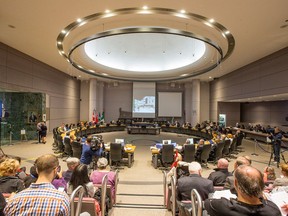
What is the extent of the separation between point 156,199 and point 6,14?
7290mm

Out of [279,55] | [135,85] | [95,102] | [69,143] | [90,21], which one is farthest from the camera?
[135,85]

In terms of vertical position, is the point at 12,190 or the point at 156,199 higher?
the point at 12,190

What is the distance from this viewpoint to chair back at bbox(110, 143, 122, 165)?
21.6ft

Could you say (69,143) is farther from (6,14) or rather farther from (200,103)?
(200,103)

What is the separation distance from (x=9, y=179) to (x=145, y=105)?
57.4 feet

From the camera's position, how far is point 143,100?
19906 mm

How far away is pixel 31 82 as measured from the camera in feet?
37.0

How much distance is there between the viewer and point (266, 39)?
777cm

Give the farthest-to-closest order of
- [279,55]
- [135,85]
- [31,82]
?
1. [135,85]
2. [31,82]
3. [279,55]

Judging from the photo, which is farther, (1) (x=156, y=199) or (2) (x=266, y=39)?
(2) (x=266, y=39)

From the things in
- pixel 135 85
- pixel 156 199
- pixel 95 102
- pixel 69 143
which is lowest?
pixel 156 199

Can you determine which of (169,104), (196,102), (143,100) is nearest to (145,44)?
(143,100)

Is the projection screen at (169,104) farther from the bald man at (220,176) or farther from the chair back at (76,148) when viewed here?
the bald man at (220,176)

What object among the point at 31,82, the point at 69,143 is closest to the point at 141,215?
the point at 69,143
